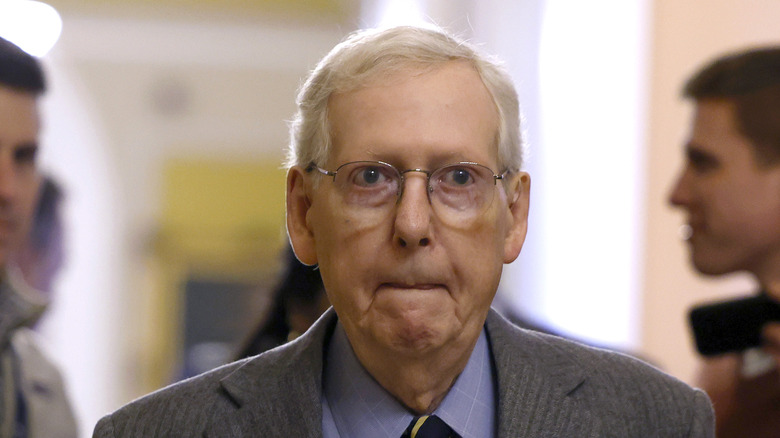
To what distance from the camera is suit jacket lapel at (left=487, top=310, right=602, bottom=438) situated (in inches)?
58.7

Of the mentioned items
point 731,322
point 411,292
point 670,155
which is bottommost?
point 731,322

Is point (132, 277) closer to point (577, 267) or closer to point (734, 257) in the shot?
point (577, 267)

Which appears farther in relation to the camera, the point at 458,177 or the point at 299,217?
the point at 299,217

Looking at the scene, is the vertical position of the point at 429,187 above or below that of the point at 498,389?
above

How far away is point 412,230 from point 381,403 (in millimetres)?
293

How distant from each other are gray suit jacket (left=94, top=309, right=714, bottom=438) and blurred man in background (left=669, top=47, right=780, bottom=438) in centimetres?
85

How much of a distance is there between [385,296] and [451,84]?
12.6 inches

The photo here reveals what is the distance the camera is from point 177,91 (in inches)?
272

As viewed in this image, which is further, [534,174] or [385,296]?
[534,174]

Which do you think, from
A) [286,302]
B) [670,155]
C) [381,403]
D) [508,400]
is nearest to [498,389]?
[508,400]

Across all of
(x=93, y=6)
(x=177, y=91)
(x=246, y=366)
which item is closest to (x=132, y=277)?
(x=177, y=91)

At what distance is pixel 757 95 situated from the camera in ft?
8.06

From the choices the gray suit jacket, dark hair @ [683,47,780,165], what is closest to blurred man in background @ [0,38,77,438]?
the gray suit jacket

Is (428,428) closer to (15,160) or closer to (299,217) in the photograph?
(299,217)
